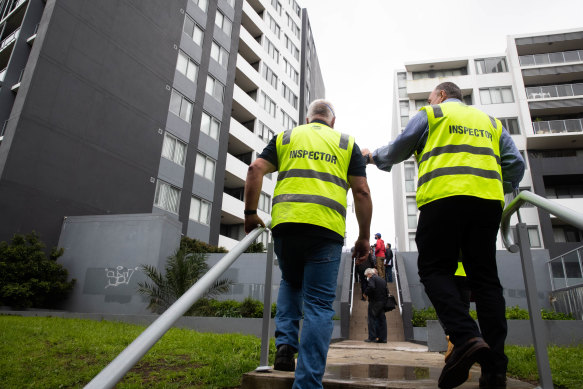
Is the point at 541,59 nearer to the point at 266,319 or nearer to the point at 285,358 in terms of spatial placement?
the point at 266,319

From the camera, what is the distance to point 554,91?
111ft

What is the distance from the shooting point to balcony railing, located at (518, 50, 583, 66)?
1361 inches

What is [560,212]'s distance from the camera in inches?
105

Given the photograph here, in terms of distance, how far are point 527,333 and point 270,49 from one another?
1308 inches

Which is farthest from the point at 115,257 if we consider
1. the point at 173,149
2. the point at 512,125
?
the point at 512,125

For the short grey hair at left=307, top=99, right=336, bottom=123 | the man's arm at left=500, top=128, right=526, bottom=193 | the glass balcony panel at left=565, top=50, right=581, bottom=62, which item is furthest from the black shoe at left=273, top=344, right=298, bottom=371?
the glass balcony panel at left=565, top=50, right=581, bottom=62

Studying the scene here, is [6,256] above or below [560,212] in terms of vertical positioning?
above

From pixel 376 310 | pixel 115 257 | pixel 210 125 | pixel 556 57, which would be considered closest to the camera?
pixel 376 310

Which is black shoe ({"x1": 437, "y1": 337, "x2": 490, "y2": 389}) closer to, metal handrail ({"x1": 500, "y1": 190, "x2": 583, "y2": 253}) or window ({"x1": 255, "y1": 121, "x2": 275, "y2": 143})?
metal handrail ({"x1": 500, "y1": 190, "x2": 583, "y2": 253})

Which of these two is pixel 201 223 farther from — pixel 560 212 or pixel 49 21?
pixel 560 212

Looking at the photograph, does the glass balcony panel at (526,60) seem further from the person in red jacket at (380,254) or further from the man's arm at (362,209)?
the man's arm at (362,209)

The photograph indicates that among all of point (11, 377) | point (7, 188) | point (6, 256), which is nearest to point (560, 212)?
point (11, 377)

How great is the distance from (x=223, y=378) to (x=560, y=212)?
310 centimetres

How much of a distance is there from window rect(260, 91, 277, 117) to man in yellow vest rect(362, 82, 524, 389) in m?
32.1
